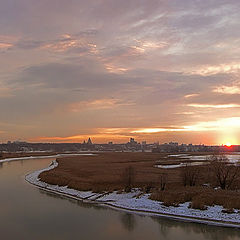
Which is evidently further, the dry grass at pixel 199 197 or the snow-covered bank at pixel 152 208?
the dry grass at pixel 199 197

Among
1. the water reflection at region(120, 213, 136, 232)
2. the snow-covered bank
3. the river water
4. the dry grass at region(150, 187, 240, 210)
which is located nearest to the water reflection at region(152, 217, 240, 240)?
the river water

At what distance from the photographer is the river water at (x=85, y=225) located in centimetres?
2066

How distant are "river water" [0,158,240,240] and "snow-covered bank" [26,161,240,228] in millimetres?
990

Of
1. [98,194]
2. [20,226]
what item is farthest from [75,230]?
[98,194]

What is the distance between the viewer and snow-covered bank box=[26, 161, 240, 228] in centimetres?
2348

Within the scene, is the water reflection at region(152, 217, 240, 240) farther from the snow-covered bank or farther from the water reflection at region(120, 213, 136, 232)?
the water reflection at region(120, 213, 136, 232)

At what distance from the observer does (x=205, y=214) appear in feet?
80.5

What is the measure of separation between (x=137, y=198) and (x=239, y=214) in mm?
9807

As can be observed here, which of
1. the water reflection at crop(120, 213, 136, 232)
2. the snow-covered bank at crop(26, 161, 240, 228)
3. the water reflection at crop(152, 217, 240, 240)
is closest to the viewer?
the water reflection at crop(152, 217, 240, 240)

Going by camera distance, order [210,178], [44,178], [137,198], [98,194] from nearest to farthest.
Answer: [137,198] → [98,194] → [210,178] → [44,178]

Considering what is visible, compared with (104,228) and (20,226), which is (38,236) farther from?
(104,228)

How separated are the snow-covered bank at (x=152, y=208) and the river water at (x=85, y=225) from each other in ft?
Answer: 3.25

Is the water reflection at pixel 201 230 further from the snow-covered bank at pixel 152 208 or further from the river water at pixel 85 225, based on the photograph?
the snow-covered bank at pixel 152 208

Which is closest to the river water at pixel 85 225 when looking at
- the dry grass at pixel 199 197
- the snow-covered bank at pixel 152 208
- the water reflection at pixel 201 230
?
the water reflection at pixel 201 230
